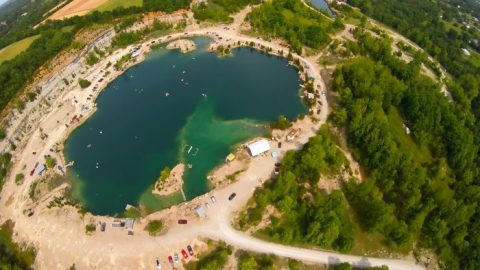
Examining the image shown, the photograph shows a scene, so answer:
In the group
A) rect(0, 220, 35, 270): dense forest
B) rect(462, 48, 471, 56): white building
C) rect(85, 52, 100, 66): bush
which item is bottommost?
rect(462, 48, 471, 56): white building

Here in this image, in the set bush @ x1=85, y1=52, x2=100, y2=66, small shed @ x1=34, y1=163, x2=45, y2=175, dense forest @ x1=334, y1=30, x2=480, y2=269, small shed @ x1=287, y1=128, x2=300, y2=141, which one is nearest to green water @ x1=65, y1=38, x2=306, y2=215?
small shed @ x1=34, y1=163, x2=45, y2=175

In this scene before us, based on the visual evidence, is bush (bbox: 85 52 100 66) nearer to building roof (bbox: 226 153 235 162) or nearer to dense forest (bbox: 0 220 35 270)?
dense forest (bbox: 0 220 35 270)

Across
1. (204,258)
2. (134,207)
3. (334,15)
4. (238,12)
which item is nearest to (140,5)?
(238,12)

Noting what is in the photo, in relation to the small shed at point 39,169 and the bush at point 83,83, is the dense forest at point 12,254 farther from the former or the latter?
the bush at point 83,83

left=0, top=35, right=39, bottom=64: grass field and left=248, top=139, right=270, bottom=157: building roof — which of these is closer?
left=248, top=139, right=270, bottom=157: building roof

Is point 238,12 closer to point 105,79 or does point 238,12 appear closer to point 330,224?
point 105,79

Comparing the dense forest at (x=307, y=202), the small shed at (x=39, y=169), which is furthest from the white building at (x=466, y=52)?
the small shed at (x=39, y=169)

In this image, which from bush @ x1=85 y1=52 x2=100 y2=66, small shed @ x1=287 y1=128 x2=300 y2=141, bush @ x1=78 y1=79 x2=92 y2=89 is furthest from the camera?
bush @ x1=85 y1=52 x2=100 y2=66
